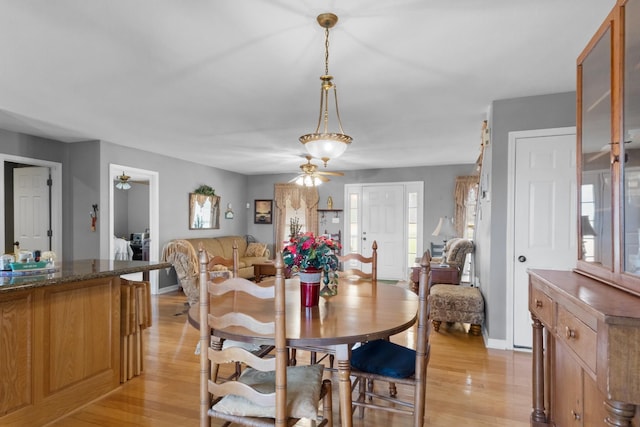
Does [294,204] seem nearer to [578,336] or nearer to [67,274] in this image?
[67,274]

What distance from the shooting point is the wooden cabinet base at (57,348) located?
199cm

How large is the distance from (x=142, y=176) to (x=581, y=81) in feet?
19.4

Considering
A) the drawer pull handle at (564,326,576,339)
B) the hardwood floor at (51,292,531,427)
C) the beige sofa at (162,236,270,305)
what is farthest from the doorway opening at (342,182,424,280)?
the drawer pull handle at (564,326,576,339)

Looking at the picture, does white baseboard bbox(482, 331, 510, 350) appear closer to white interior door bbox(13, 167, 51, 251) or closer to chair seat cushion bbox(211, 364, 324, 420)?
chair seat cushion bbox(211, 364, 324, 420)

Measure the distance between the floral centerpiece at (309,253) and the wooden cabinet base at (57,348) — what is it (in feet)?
4.93

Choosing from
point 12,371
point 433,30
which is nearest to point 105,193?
point 12,371

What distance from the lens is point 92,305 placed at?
97.3 inches

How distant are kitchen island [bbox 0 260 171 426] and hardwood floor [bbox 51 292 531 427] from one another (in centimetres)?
15

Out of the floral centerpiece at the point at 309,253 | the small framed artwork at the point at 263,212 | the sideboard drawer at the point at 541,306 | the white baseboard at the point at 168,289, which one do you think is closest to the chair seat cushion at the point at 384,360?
the floral centerpiece at the point at 309,253

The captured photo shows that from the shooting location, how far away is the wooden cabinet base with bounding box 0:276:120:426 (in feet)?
6.52

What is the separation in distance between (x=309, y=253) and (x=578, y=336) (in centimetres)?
114

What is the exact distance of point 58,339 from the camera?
2.24 metres

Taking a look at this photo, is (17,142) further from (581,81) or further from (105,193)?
(581,81)

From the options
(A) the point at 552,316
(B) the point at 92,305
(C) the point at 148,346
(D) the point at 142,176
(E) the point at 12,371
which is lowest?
(C) the point at 148,346
